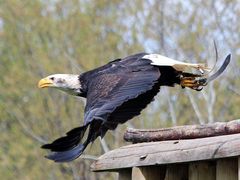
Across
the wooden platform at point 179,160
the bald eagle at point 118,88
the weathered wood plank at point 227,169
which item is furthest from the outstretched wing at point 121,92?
the weathered wood plank at point 227,169

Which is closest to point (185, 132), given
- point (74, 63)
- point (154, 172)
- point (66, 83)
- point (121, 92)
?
point (154, 172)

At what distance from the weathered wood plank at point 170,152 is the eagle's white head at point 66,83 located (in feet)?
4.86

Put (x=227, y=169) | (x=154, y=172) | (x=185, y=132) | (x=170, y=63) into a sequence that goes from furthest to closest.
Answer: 1. (x=170, y=63)
2. (x=154, y=172)
3. (x=185, y=132)
4. (x=227, y=169)

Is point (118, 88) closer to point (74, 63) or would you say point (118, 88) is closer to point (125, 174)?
point (125, 174)

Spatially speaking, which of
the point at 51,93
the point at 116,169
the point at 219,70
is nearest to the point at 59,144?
the point at 116,169

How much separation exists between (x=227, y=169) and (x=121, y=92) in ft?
4.10

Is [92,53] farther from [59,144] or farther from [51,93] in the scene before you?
[59,144]

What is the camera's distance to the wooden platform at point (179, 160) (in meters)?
5.68

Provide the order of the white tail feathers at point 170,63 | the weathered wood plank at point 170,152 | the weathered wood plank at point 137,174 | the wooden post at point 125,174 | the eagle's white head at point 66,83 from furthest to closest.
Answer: the eagle's white head at point 66,83 → the white tail feathers at point 170,63 → the wooden post at point 125,174 → the weathered wood plank at point 137,174 → the weathered wood plank at point 170,152

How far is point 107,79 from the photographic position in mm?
7141

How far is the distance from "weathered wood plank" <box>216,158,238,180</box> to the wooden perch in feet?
0.56

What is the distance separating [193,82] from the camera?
306 inches

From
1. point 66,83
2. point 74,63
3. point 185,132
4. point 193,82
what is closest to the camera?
point 185,132

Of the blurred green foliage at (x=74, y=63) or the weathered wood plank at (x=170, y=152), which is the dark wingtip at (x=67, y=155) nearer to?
the weathered wood plank at (x=170, y=152)
